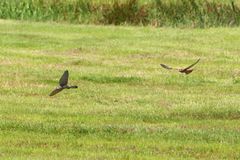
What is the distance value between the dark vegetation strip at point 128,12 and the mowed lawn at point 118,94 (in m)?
1.39

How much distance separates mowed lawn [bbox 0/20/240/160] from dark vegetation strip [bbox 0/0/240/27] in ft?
4.56

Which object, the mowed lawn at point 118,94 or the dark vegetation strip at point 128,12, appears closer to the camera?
the mowed lawn at point 118,94

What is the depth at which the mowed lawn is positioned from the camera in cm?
1099

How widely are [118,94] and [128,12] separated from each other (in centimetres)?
1361

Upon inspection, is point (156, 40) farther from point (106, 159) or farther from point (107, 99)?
point (106, 159)

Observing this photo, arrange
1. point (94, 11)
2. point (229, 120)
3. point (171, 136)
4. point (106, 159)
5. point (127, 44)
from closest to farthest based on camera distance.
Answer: point (106, 159), point (171, 136), point (229, 120), point (127, 44), point (94, 11)

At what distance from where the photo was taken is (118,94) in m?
15.7

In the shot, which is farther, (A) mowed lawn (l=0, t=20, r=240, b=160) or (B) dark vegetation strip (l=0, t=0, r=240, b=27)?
(B) dark vegetation strip (l=0, t=0, r=240, b=27)

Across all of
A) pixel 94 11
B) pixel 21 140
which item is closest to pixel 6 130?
pixel 21 140

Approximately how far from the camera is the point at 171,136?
38.2ft

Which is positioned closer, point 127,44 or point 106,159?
point 106,159

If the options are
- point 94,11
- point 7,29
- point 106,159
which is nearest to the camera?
point 106,159

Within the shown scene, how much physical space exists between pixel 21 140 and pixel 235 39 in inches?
585

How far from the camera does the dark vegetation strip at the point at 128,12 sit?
28.5m
